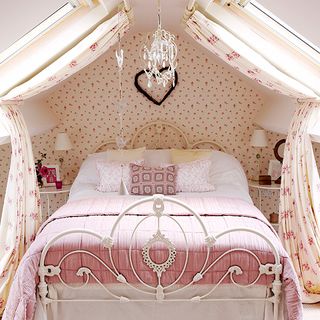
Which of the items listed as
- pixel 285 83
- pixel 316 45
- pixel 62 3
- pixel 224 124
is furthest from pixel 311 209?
pixel 62 3

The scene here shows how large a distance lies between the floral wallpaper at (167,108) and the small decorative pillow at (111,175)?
2.41 feet

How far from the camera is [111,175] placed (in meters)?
4.89

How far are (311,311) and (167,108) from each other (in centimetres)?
256

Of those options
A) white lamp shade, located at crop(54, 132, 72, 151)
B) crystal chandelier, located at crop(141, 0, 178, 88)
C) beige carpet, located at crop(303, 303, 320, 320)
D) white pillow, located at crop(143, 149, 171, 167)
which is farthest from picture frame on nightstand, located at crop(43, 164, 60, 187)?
beige carpet, located at crop(303, 303, 320, 320)

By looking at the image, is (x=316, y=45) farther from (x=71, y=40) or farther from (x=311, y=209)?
(x=71, y=40)

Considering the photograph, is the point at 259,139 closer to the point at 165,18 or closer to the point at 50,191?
the point at 165,18

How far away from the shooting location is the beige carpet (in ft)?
12.5

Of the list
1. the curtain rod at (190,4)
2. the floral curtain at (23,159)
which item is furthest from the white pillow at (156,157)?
the curtain rod at (190,4)

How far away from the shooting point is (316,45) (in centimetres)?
345

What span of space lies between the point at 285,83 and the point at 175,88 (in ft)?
6.10

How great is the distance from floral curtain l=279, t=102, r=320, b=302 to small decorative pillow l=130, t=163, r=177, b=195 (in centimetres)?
104

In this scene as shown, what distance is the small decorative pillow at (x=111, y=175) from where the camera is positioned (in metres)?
4.84

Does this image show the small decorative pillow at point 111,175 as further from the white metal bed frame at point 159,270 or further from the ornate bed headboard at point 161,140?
the white metal bed frame at point 159,270

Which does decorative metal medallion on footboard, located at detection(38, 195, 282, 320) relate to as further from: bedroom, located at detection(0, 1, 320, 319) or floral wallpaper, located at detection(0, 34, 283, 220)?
floral wallpaper, located at detection(0, 34, 283, 220)
